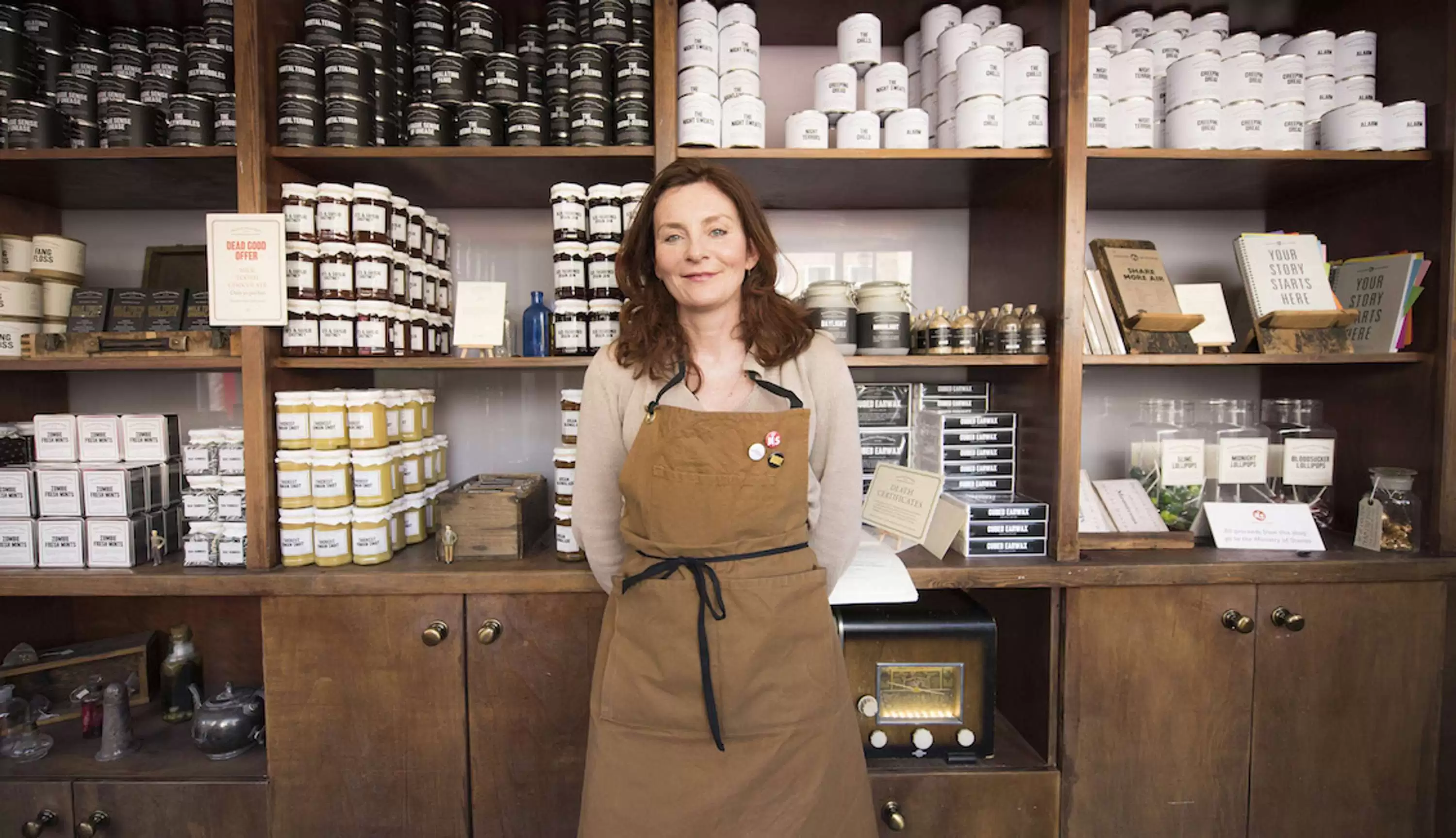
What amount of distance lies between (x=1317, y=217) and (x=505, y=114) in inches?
96.6

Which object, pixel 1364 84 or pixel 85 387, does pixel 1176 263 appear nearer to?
pixel 1364 84

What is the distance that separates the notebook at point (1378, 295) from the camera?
1.76m

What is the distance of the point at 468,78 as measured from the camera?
1801mm

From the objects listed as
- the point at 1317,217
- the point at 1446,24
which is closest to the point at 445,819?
the point at 1317,217

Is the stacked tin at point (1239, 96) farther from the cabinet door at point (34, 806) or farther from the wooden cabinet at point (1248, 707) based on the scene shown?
the cabinet door at point (34, 806)

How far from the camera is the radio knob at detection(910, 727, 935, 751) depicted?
67.2 inches

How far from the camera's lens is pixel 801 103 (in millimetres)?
2203

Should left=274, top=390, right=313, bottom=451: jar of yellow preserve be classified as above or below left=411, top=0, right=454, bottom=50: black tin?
below

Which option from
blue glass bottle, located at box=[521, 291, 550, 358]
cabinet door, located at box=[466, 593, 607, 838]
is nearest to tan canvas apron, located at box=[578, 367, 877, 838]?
cabinet door, located at box=[466, 593, 607, 838]

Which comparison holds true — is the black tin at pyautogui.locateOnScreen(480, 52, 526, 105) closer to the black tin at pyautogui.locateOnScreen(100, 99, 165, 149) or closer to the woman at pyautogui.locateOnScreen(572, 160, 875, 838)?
the woman at pyautogui.locateOnScreen(572, 160, 875, 838)

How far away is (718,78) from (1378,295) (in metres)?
1.85

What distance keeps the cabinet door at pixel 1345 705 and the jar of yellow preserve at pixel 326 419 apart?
2.34 metres

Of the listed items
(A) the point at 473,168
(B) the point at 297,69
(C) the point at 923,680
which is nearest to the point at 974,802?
(C) the point at 923,680

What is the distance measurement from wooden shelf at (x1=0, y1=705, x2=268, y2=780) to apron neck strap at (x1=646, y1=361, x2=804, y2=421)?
136cm
